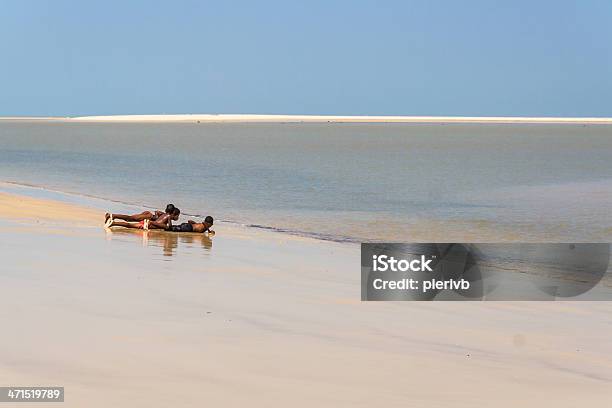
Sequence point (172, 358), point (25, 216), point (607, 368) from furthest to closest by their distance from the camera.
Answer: point (25, 216), point (607, 368), point (172, 358)

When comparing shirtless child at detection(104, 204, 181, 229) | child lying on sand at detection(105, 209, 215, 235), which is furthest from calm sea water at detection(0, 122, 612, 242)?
shirtless child at detection(104, 204, 181, 229)

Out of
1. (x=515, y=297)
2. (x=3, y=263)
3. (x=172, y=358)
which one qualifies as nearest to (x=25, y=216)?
(x=3, y=263)

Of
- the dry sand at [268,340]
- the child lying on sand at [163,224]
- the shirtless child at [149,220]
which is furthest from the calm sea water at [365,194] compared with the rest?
the dry sand at [268,340]

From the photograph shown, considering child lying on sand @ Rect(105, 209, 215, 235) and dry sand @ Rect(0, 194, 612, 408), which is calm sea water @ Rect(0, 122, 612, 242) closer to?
child lying on sand @ Rect(105, 209, 215, 235)

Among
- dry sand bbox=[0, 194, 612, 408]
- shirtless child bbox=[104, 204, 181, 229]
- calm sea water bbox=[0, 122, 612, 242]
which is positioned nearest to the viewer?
dry sand bbox=[0, 194, 612, 408]

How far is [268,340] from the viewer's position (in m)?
9.62

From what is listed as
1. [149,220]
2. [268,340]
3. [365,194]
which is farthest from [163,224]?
[365,194]

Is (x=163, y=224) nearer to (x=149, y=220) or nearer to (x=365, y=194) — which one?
(x=149, y=220)

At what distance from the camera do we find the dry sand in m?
7.85

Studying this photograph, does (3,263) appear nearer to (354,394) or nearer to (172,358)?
(172,358)

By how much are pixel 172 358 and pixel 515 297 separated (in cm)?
687

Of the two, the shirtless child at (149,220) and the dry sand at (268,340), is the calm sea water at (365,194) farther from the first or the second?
the dry sand at (268,340)

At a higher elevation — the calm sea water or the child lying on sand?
the calm sea water

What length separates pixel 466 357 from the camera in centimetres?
936
